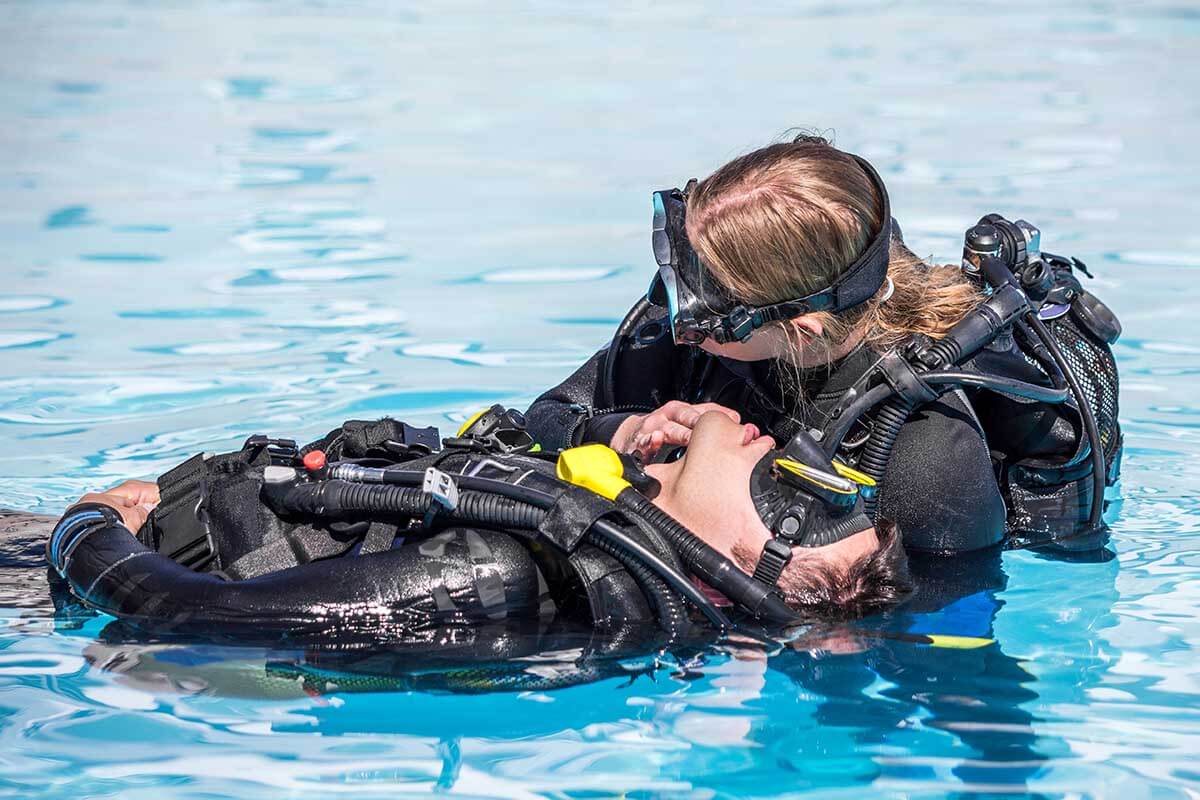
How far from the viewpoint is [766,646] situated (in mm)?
3342

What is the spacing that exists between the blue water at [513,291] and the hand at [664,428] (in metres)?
0.57

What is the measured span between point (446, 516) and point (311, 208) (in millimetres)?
5715

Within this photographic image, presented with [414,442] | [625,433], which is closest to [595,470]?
[625,433]

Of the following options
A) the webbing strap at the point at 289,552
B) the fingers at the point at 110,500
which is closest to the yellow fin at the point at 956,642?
the webbing strap at the point at 289,552

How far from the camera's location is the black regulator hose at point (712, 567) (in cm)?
314

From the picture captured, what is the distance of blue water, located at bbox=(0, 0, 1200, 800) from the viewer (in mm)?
3045

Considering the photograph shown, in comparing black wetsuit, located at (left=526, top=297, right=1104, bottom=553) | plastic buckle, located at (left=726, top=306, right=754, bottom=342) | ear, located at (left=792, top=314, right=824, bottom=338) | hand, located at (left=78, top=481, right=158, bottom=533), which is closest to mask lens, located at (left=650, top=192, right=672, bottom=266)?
plastic buckle, located at (left=726, top=306, right=754, bottom=342)

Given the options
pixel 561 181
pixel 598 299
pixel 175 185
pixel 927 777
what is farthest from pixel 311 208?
pixel 927 777

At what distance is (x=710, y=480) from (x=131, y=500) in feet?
5.32

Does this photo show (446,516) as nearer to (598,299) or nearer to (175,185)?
(598,299)

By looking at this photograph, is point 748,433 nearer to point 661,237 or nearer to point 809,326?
point 809,326

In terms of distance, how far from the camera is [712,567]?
316cm

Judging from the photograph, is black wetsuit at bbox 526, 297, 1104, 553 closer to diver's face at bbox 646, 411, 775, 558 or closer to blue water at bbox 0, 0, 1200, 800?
blue water at bbox 0, 0, 1200, 800

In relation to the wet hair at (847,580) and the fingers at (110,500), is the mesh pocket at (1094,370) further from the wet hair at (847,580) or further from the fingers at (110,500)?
the fingers at (110,500)
